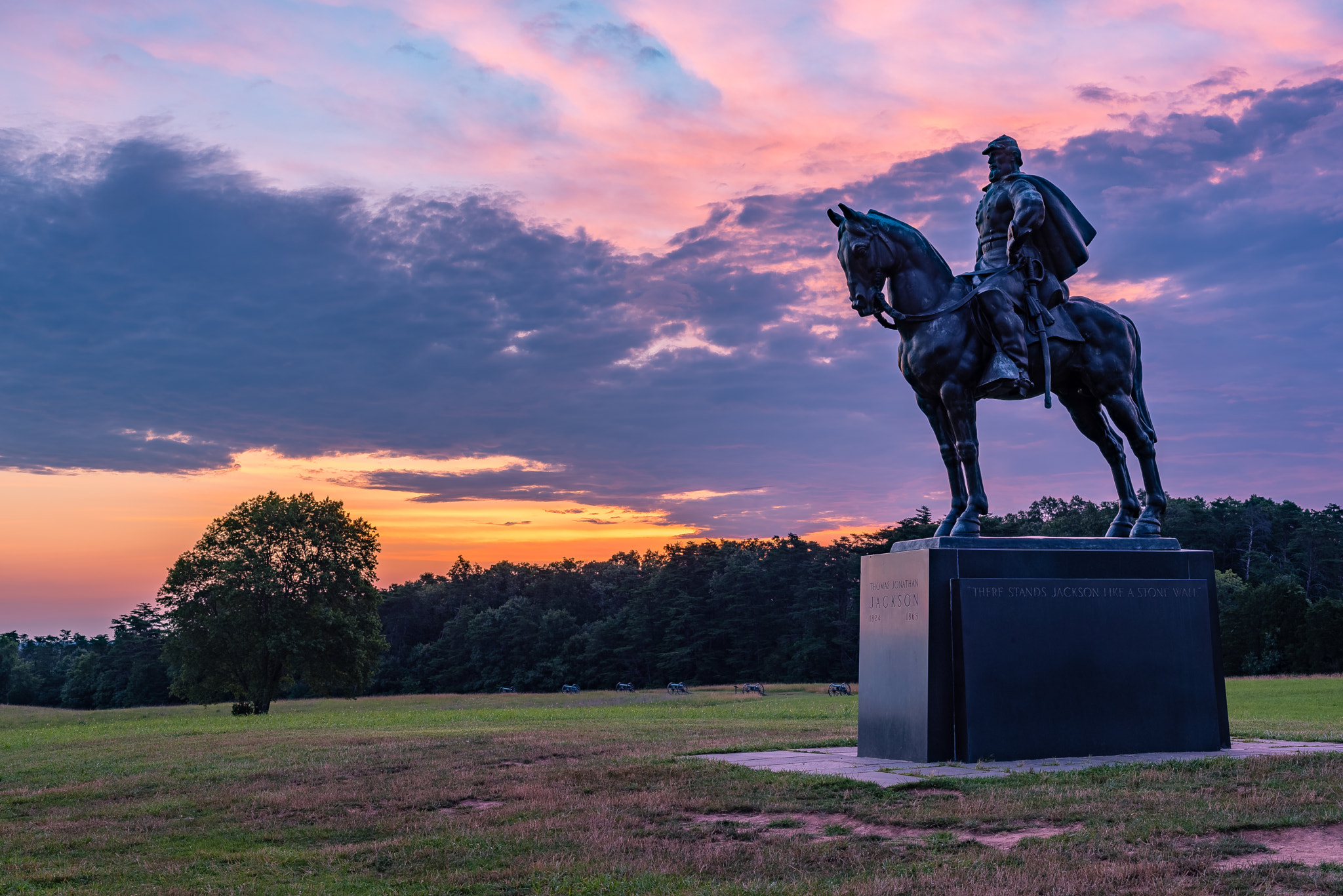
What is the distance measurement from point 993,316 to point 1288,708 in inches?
923

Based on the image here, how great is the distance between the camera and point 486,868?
7.32 meters

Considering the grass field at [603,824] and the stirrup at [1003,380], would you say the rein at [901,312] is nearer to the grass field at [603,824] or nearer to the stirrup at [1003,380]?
the stirrup at [1003,380]

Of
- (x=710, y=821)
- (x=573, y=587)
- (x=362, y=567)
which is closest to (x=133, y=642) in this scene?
(x=573, y=587)

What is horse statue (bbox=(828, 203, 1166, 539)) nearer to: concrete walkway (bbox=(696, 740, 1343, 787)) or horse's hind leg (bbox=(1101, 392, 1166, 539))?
horse's hind leg (bbox=(1101, 392, 1166, 539))

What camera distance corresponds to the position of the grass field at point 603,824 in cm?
668

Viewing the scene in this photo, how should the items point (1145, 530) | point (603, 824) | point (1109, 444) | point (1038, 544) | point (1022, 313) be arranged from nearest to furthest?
point (603, 824), point (1038, 544), point (1022, 313), point (1145, 530), point (1109, 444)

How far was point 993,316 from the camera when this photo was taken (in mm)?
12586

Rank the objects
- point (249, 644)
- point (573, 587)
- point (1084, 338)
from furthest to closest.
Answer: point (573, 587)
point (249, 644)
point (1084, 338)

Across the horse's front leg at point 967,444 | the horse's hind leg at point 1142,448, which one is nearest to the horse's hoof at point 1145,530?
the horse's hind leg at point 1142,448

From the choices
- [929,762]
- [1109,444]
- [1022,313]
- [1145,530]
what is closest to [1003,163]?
[1022,313]

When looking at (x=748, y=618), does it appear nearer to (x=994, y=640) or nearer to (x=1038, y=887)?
(x=994, y=640)

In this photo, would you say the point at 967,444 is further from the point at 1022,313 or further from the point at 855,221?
the point at 855,221

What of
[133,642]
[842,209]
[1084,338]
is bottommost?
[133,642]

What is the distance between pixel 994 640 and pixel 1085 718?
1376mm
